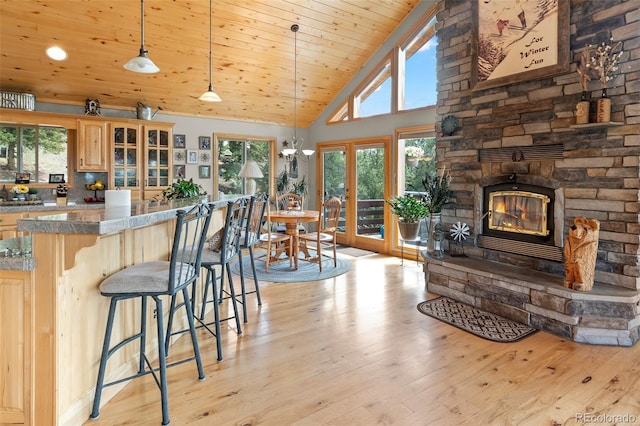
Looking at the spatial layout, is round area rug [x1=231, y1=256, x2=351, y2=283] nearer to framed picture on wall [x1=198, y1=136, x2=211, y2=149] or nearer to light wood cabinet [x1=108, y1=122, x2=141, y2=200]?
light wood cabinet [x1=108, y1=122, x2=141, y2=200]

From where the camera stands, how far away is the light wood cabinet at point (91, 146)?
5336 millimetres

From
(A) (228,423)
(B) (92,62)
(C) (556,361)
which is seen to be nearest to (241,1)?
(B) (92,62)

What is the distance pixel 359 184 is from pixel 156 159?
3.46 metres

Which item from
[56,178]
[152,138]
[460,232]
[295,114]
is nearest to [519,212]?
[460,232]

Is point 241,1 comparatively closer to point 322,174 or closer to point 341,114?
point 341,114

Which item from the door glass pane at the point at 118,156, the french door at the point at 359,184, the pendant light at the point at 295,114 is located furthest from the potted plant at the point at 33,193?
the french door at the point at 359,184

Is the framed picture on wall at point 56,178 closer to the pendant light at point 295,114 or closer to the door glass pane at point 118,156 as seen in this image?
the door glass pane at point 118,156

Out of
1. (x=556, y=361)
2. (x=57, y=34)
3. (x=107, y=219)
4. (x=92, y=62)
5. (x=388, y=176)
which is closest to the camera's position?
(x=107, y=219)

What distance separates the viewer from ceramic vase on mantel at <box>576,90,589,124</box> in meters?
3.18

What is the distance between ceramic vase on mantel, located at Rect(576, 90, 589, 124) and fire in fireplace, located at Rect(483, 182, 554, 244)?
2.25ft

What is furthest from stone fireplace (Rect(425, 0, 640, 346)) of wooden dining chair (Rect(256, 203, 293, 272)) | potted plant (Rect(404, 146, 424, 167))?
wooden dining chair (Rect(256, 203, 293, 272))

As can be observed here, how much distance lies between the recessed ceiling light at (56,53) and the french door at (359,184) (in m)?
4.40

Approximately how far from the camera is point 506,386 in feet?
7.81

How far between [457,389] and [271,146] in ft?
20.2
